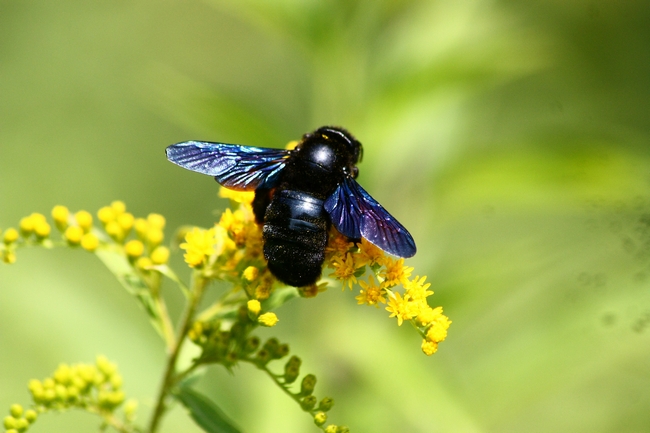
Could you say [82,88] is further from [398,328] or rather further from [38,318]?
[398,328]

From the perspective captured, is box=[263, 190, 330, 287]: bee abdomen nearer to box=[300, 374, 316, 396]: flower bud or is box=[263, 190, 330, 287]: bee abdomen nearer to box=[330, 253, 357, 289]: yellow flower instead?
box=[330, 253, 357, 289]: yellow flower

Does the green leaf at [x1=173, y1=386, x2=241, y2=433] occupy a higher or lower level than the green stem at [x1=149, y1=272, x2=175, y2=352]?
lower

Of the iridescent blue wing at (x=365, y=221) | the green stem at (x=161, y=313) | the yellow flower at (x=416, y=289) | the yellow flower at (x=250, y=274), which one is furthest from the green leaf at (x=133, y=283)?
the yellow flower at (x=416, y=289)

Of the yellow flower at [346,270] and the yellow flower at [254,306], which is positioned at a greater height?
the yellow flower at [346,270]

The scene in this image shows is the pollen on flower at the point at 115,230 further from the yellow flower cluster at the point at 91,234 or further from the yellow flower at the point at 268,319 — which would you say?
the yellow flower at the point at 268,319

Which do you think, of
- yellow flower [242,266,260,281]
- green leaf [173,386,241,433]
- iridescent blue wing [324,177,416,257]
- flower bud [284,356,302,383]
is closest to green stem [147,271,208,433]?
green leaf [173,386,241,433]

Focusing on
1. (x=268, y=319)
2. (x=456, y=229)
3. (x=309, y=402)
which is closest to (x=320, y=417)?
(x=309, y=402)

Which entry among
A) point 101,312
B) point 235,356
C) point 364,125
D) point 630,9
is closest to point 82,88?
point 101,312
